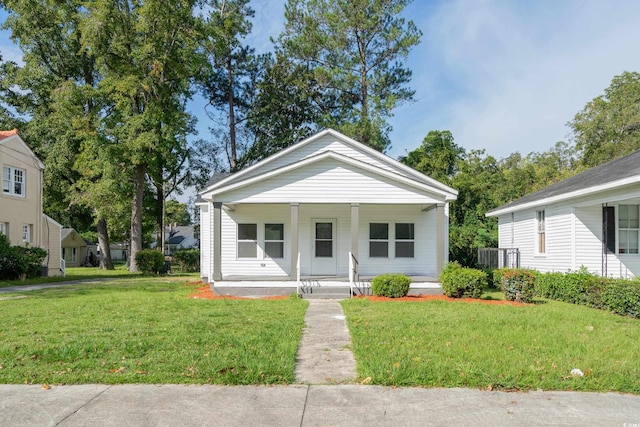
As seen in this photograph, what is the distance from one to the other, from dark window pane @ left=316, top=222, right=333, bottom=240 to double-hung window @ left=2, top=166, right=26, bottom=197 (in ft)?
50.3

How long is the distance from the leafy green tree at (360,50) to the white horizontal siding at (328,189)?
14089 millimetres

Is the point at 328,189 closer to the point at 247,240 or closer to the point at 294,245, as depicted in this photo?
the point at 294,245

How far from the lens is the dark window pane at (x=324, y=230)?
15625 mm

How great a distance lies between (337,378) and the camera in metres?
5.10

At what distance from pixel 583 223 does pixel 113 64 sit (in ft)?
80.9

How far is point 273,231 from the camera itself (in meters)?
15.5

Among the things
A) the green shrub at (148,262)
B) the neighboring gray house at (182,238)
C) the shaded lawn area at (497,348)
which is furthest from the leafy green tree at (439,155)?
the neighboring gray house at (182,238)

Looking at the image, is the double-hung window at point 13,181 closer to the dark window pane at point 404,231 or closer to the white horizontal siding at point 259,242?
the white horizontal siding at point 259,242

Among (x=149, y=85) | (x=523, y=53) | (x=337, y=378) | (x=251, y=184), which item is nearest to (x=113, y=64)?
(x=149, y=85)

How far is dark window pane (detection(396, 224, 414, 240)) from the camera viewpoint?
51.2 feet

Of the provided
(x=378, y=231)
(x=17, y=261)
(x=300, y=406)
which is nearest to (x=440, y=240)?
(x=378, y=231)

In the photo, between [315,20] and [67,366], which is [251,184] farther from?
[315,20]

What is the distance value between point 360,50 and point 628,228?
20.9 m

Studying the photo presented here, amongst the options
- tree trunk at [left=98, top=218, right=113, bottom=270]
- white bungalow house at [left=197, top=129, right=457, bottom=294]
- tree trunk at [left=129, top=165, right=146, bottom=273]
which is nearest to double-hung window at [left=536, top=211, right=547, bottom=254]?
white bungalow house at [left=197, top=129, right=457, bottom=294]
